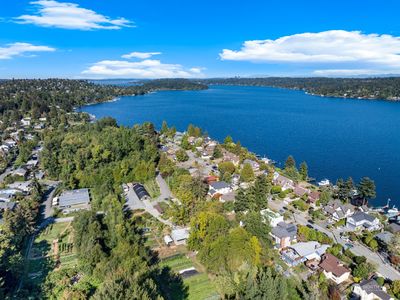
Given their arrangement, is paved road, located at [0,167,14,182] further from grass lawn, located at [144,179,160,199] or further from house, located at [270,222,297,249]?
house, located at [270,222,297,249]

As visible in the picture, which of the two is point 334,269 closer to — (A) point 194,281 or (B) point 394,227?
(A) point 194,281

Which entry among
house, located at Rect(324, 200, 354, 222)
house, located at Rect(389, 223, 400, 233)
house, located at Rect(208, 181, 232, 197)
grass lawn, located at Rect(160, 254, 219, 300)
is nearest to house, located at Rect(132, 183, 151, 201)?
house, located at Rect(208, 181, 232, 197)

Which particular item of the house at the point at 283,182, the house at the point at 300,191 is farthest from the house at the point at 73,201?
the house at the point at 300,191

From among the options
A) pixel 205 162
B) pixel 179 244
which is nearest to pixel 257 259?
pixel 179 244

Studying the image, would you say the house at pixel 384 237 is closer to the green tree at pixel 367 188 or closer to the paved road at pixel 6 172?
the green tree at pixel 367 188

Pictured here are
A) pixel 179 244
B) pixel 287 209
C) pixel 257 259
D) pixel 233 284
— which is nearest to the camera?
pixel 233 284

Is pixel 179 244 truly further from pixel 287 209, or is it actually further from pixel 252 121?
pixel 252 121
